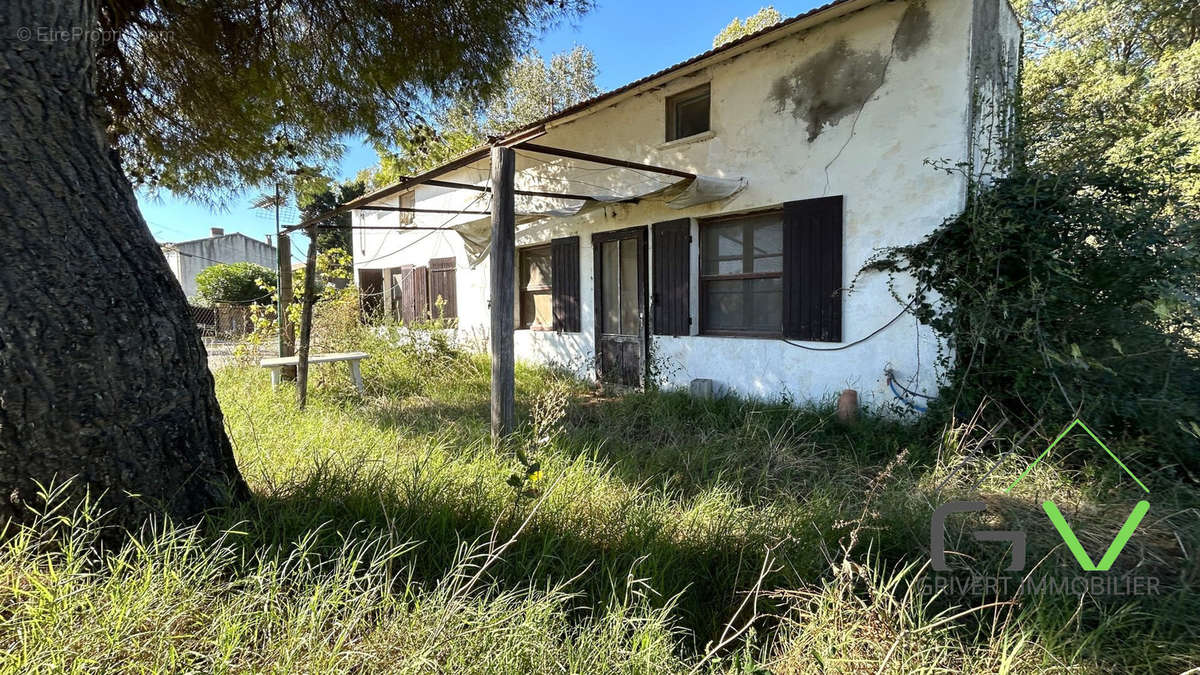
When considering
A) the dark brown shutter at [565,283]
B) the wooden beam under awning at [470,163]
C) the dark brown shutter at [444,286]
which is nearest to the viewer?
the wooden beam under awning at [470,163]

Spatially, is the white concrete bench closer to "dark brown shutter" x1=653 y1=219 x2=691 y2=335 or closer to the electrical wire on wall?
"dark brown shutter" x1=653 y1=219 x2=691 y2=335

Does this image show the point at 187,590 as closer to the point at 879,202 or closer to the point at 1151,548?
the point at 1151,548

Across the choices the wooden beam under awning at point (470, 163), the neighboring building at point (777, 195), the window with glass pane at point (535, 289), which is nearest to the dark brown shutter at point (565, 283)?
the neighboring building at point (777, 195)

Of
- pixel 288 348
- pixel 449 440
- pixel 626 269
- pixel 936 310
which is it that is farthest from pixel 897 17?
pixel 288 348

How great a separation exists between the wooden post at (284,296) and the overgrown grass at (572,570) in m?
3.32

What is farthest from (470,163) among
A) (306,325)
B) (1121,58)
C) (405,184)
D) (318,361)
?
(1121,58)

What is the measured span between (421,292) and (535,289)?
11.3ft

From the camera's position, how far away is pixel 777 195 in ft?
17.4

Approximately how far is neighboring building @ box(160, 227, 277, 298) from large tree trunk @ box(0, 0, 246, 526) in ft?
91.2

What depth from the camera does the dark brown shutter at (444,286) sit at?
32.0 feet

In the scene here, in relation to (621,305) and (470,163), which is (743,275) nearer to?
(621,305)

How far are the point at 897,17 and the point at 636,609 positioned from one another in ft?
17.5

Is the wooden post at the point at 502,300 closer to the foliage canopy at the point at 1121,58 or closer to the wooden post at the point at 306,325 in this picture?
the wooden post at the point at 306,325

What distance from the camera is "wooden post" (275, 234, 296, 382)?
6.74 meters
